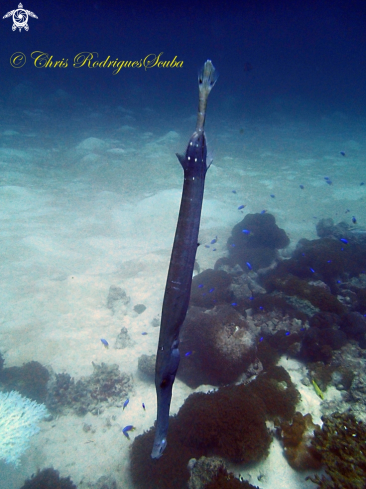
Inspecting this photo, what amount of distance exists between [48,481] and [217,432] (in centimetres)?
370

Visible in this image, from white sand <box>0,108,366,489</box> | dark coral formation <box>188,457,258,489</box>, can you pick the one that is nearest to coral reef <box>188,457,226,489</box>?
dark coral formation <box>188,457,258,489</box>

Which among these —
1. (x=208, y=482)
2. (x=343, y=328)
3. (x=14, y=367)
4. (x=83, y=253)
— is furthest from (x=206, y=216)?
(x=208, y=482)

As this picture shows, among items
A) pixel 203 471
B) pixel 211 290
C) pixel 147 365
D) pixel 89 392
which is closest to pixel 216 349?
pixel 147 365

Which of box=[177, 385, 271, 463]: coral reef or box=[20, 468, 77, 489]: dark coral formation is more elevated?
box=[177, 385, 271, 463]: coral reef

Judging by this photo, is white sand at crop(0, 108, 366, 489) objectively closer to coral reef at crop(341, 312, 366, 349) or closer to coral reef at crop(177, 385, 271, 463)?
coral reef at crop(177, 385, 271, 463)

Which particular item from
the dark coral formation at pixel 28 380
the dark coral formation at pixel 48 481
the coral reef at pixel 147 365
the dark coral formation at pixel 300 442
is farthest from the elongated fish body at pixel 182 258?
the dark coral formation at pixel 28 380

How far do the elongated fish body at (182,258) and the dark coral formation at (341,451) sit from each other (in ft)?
9.08

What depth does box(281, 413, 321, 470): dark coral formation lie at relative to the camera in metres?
3.83

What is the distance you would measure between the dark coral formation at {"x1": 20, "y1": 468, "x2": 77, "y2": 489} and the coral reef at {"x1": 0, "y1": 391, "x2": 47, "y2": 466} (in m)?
0.68

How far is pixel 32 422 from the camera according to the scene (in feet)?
18.8

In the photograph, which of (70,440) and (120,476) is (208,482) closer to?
(120,476)

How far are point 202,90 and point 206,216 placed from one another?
625 inches

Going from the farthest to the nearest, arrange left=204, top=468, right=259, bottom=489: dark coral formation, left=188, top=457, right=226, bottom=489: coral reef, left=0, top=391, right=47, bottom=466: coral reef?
left=0, top=391, right=47, bottom=466: coral reef, left=188, top=457, right=226, bottom=489: coral reef, left=204, top=468, right=259, bottom=489: dark coral formation

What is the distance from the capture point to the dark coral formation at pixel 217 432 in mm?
4059
